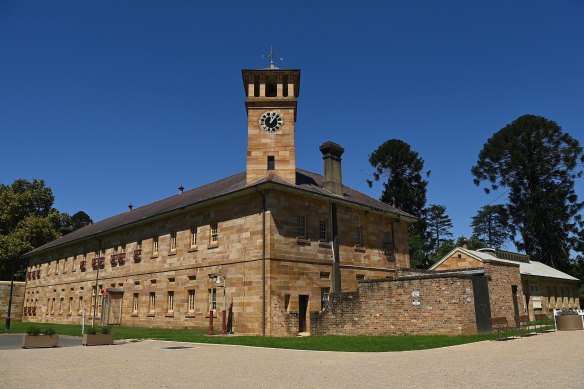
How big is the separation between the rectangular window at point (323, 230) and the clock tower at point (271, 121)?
2871mm

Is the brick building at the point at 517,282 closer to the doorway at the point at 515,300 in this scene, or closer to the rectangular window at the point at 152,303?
the doorway at the point at 515,300

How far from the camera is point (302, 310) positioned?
23.4 metres

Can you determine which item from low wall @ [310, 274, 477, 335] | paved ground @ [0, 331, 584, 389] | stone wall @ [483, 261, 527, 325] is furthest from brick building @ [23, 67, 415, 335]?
paved ground @ [0, 331, 584, 389]

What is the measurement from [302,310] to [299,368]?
13.5 m

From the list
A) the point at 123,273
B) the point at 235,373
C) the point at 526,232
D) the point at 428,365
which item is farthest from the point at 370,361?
the point at 526,232

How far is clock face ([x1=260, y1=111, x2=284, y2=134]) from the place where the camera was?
86.0 feet

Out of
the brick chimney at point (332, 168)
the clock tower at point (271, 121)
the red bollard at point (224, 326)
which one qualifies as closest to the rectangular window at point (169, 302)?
the red bollard at point (224, 326)

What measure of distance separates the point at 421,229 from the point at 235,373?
47658mm

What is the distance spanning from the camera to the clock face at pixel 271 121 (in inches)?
1032

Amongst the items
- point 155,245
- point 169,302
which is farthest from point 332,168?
point 155,245

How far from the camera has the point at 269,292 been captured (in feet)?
71.1

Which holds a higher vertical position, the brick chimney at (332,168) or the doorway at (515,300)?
the brick chimney at (332,168)

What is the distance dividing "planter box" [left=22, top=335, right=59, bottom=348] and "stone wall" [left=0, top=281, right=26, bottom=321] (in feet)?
130

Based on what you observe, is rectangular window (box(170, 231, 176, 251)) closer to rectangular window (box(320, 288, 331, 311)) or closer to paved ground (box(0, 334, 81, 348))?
paved ground (box(0, 334, 81, 348))
